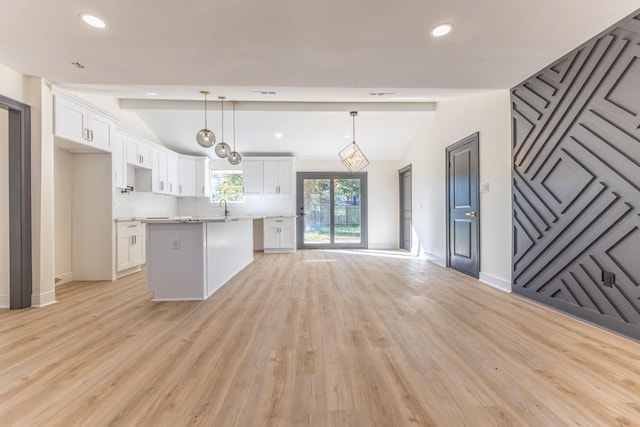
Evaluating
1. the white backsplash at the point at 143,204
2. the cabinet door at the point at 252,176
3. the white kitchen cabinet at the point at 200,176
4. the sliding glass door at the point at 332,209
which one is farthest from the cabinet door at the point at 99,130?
the sliding glass door at the point at 332,209

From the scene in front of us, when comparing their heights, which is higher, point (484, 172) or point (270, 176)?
point (270, 176)

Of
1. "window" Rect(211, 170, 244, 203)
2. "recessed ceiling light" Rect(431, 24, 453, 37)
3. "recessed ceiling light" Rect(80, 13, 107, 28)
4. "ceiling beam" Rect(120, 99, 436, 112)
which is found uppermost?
"ceiling beam" Rect(120, 99, 436, 112)

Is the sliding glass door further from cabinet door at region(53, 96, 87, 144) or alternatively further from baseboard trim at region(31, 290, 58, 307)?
baseboard trim at region(31, 290, 58, 307)

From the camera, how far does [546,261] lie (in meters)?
3.06

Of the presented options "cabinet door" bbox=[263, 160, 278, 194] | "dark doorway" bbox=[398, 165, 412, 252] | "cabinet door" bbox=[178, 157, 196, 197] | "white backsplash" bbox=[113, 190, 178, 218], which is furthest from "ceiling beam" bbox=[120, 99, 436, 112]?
"cabinet door" bbox=[263, 160, 278, 194]

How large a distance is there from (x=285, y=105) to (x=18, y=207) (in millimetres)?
4043

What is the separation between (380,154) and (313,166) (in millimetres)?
1806

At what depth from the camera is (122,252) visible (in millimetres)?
4555

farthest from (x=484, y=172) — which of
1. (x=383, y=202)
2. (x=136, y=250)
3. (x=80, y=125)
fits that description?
(x=136, y=250)

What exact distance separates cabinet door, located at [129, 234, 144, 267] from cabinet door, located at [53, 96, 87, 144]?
1696 millimetres

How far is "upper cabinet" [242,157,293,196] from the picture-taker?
748cm

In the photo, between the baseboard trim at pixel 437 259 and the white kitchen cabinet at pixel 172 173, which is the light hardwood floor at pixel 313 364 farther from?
the white kitchen cabinet at pixel 172 173

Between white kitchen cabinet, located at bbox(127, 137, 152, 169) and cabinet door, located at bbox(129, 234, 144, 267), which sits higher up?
white kitchen cabinet, located at bbox(127, 137, 152, 169)

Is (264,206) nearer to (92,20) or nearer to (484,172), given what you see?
(484,172)
